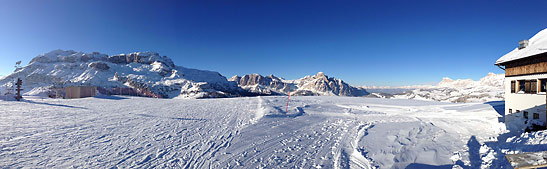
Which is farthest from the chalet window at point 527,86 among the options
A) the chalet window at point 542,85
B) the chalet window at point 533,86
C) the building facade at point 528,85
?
the chalet window at point 542,85

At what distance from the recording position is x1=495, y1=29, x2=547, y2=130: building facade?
10.7 metres

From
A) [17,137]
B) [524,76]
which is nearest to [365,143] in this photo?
[524,76]

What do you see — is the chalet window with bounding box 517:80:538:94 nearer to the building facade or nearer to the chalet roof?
the building facade

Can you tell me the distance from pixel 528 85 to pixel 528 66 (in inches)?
44.2

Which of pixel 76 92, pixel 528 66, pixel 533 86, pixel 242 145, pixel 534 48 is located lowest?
pixel 242 145

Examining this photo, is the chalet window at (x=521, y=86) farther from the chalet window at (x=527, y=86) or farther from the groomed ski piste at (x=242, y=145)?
the groomed ski piste at (x=242, y=145)

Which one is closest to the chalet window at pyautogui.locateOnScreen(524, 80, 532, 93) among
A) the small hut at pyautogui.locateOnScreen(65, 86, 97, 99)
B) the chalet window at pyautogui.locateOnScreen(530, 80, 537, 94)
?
the chalet window at pyautogui.locateOnScreen(530, 80, 537, 94)

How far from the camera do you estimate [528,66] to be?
11.7 meters

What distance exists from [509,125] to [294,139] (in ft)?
40.8

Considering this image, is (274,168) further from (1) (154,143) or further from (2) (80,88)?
(2) (80,88)

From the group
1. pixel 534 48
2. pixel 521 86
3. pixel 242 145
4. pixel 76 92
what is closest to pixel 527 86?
pixel 521 86

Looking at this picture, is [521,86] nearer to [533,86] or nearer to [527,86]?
[527,86]

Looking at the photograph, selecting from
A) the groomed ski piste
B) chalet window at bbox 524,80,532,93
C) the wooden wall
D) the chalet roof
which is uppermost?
the chalet roof

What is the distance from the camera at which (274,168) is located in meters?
6.18
